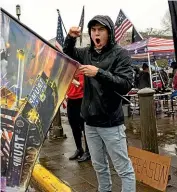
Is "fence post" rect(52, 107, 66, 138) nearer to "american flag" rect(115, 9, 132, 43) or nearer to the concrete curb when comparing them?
the concrete curb

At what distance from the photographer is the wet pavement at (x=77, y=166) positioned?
4254 mm

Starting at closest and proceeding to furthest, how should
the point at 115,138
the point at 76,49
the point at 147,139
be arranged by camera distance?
1. the point at 115,138
2. the point at 76,49
3. the point at 147,139

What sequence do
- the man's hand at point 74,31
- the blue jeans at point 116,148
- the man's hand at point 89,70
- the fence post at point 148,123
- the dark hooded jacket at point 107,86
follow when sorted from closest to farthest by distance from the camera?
the man's hand at point 89,70, the dark hooded jacket at point 107,86, the blue jeans at point 116,148, the man's hand at point 74,31, the fence post at point 148,123

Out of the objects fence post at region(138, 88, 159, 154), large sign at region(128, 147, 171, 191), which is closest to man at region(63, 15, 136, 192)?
large sign at region(128, 147, 171, 191)

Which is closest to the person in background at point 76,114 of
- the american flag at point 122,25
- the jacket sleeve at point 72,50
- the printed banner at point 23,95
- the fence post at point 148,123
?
the fence post at point 148,123

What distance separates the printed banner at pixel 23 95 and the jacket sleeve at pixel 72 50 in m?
0.79

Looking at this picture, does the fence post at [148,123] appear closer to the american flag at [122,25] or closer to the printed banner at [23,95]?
the printed banner at [23,95]

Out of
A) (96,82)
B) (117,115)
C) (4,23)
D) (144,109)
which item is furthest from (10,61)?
(144,109)

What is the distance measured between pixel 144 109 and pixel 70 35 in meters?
1.57

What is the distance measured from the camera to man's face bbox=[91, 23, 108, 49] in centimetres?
301

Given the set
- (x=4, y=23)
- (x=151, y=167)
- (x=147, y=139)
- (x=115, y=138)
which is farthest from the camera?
(x=147, y=139)

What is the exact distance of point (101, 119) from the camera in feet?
9.93

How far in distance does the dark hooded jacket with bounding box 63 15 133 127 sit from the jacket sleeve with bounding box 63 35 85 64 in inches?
7.8

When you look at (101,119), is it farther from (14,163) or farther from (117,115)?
(14,163)
